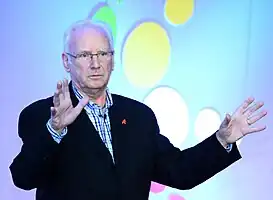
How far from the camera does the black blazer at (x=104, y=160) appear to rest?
4.39 feet

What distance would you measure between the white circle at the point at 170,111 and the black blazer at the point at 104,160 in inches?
34.9

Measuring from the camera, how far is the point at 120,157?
1.47 m

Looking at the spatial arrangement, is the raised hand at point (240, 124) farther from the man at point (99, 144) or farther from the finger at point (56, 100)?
the finger at point (56, 100)

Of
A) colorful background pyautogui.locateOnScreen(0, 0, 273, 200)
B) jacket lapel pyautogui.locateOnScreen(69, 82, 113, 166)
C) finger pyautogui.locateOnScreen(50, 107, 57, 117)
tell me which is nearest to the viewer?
finger pyautogui.locateOnScreen(50, 107, 57, 117)

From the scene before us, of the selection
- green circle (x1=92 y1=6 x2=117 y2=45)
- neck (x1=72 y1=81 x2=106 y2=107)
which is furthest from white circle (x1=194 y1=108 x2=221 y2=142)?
neck (x1=72 y1=81 x2=106 y2=107)

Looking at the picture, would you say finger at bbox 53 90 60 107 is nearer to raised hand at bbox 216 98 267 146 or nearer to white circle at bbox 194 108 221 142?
raised hand at bbox 216 98 267 146

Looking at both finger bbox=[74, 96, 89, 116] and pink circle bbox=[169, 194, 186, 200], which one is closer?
finger bbox=[74, 96, 89, 116]

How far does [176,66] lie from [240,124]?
3.38 feet

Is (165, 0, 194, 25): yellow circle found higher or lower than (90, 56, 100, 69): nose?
higher

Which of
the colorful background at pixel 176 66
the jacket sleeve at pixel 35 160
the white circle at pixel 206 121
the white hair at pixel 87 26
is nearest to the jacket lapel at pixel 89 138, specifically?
the jacket sleeve at pixel 35 160

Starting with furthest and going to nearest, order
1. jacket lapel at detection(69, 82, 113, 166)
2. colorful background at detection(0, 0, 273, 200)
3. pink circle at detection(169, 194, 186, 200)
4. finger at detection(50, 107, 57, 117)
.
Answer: pink circle at detection(169, 194, 186, 200) < colorful background at detection(0, 0, 273, 200) < jacket lapel at detection(69, 82, 113, 166) < finger at detection(50, 107, 57, 117)

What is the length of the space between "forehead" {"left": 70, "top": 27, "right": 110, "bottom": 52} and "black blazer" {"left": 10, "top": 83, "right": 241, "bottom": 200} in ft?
0.50

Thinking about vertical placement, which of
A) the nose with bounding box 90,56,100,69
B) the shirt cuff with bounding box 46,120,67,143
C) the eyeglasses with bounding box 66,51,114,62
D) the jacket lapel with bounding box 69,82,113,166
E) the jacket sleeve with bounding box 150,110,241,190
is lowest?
the jacket sleeve with bounding box 150,110,241,190

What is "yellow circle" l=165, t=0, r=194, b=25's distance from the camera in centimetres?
247
